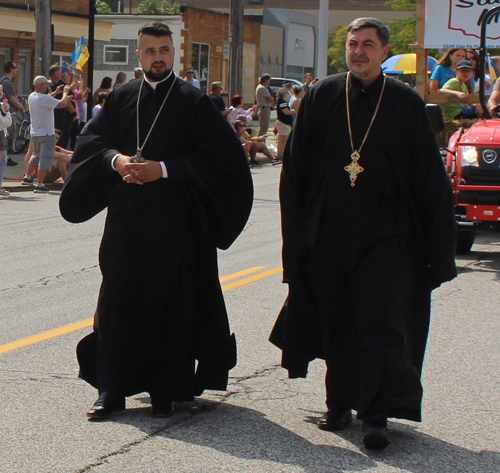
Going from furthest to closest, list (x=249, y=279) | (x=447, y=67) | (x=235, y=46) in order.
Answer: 1. (x=235, y=46)
2. (x=447, y=67)
3. (x=249, y=279)

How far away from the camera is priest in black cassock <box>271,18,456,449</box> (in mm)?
4223

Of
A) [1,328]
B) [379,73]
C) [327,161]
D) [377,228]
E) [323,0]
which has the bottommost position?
[1,328]

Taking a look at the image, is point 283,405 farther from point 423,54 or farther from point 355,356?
point 423,54

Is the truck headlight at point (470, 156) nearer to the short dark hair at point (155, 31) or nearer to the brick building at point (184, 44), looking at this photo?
the short dark hair at point (155, 31)

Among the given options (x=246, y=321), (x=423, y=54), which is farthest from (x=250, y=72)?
(x=246, y=321)

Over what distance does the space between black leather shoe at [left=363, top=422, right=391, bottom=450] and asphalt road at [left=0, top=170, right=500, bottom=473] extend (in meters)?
0.05

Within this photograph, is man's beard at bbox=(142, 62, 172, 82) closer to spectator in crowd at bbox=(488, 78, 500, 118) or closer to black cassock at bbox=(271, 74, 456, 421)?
black cassock at bbox=(271, 74, 456, 421)

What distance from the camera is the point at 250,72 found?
49.4 meters

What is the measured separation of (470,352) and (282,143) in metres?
16.6

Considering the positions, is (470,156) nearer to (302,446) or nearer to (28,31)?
(302,446)

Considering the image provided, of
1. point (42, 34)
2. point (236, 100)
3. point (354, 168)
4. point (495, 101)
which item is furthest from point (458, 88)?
point (236, 100)

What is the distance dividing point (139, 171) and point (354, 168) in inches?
39.9

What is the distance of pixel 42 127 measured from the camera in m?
15.1

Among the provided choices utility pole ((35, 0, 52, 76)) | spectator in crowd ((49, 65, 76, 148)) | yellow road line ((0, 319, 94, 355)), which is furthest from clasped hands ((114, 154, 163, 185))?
utility pole ((35, 0, 52, 76))
